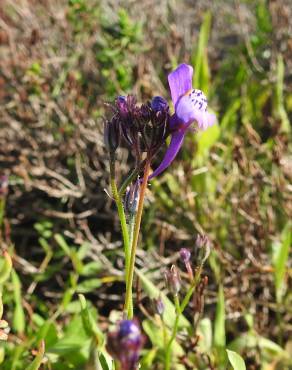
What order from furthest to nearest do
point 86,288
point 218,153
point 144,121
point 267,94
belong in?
point 267,94 → point 218,153 → point 86,288 → point 144,121

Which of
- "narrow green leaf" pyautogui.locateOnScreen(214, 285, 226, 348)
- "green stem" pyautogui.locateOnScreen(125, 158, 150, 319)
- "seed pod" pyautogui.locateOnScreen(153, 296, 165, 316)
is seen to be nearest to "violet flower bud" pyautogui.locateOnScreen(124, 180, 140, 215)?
"green stem" pyautogui.locateOnScreen(125, 158, 150, 319)

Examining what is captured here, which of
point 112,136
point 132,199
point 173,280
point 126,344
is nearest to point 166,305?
point 173,280

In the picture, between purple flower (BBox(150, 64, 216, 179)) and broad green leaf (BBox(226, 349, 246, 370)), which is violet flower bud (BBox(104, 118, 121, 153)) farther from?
broad green leaf (BBox(226, 349, 246, 370))

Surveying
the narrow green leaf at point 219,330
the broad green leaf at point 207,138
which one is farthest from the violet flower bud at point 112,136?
the broad green leaf at point 207,138

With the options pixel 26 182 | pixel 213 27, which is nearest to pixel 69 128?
pixel 26 182

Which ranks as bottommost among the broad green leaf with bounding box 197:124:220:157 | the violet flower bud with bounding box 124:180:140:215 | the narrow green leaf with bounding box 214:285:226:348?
the narrow green leaf with bounding box 214:285:226:348

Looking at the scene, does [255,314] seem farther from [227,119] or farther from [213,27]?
[213,27]

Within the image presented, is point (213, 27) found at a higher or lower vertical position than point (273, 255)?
higher
